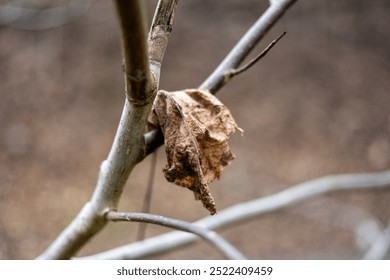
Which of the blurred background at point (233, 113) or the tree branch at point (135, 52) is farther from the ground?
the blurred background at point (233, 113)

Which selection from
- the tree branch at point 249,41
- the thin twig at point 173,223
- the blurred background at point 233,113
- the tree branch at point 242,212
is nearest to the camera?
the thin twig at point 173,223

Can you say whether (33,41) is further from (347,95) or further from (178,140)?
(178,140)

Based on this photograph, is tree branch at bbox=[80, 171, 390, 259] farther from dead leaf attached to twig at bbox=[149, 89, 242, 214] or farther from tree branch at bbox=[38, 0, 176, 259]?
dead leaf attached to twig at bbox=[149, 89, 242, 214]

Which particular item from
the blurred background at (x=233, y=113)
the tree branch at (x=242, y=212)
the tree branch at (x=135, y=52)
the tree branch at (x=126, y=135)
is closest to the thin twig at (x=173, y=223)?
the tree branch at (x=126, y=135)

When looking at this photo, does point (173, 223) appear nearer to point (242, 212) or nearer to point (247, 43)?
point (247, 43)

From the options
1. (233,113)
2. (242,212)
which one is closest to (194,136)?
(242,212)

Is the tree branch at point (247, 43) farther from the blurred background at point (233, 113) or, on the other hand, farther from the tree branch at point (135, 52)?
the blurred background at point (233, 113)
